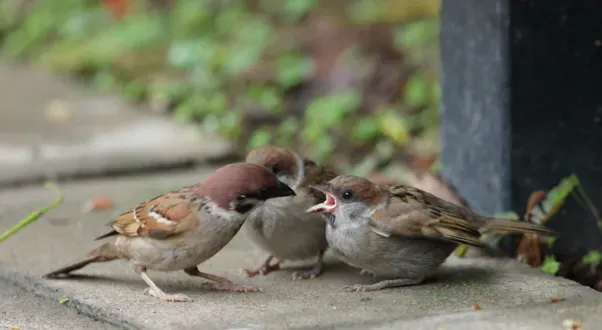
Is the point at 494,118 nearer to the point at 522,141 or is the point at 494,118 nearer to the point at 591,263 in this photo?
the point at 522,141

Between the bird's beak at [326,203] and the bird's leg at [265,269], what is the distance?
22.7 inches

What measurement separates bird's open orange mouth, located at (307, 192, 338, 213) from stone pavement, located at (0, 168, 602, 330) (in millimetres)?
366

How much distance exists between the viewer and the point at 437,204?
484 cm

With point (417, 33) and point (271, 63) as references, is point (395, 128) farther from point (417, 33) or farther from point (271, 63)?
point (271, 63)

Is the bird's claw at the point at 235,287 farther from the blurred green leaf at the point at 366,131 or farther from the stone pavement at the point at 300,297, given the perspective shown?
the blurred green leaf at the point at 366,131

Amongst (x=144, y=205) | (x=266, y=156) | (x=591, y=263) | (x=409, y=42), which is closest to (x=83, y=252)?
(x=144, y=205)

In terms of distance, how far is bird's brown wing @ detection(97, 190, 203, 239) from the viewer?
450cm

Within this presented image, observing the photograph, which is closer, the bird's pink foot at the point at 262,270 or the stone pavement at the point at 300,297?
the stone pavement at the point at 300,297

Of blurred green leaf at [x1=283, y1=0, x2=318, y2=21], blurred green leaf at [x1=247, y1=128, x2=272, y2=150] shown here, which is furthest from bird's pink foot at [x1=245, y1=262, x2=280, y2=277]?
blurred green leaf at [x1=283, y1=0, x2=318, y2=21]

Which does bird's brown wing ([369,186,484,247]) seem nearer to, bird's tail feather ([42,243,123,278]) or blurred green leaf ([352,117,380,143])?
bird's tail feather ([42,243,123,278])

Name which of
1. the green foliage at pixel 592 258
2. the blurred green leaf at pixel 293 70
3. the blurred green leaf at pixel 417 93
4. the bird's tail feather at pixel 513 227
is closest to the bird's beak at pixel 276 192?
the bird's tail feather at pixel 513 227

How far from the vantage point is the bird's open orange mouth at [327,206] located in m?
4.61

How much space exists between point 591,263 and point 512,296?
1027mm

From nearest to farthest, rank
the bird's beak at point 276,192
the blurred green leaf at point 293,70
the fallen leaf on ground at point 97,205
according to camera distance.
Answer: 1. the bird's beak at point 276,192
2. the fallen leaf on ground at point 97,205
3. the blurred green leaf at point 293,70
